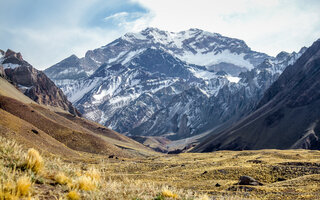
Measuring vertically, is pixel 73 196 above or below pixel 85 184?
below

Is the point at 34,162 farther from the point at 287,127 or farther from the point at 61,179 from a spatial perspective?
the point at 287,127

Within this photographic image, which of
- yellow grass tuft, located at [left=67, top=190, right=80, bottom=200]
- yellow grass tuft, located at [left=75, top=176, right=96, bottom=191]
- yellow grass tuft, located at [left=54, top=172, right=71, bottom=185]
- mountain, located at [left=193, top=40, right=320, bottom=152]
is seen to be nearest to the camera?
yellow grass tuft, located at [left=67, top=190, right=80, bottom=200]

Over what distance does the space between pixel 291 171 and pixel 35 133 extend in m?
55.6

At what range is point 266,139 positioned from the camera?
157500 mm

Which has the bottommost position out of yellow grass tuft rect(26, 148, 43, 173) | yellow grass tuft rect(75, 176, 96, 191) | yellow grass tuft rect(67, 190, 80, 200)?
yellow grass tuft rect(67, 190, 80, 200)

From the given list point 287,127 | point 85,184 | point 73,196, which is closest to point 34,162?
point 85,184

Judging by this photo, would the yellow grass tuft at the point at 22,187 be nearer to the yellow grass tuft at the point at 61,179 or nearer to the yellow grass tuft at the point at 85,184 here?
the yellow grass tuft at the point at 85,184

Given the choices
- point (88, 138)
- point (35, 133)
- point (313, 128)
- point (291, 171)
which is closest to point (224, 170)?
point (291, 171)

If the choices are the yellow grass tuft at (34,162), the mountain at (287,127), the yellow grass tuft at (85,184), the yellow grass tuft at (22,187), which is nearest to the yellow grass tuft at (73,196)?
the yellow grass tuft at (85,184)

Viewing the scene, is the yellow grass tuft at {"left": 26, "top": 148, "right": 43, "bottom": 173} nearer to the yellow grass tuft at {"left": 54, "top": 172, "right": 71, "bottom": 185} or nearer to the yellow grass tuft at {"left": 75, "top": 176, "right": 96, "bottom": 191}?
the yellow grass tuft at {"left": 54, "top": 172, "right": 71, "bottom": 185}

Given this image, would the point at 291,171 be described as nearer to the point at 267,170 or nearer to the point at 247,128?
the point at 267,170

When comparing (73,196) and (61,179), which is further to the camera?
(61,179)

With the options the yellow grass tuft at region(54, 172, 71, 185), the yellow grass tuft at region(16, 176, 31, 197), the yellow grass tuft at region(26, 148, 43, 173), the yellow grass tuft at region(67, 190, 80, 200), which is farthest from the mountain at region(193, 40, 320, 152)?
the yellow grass tuft at region(16, 176, 31, 197)

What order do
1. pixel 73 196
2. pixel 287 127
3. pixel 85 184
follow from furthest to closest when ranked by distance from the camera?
pixel 287 127
pixel 85 184
pixel 73 196
